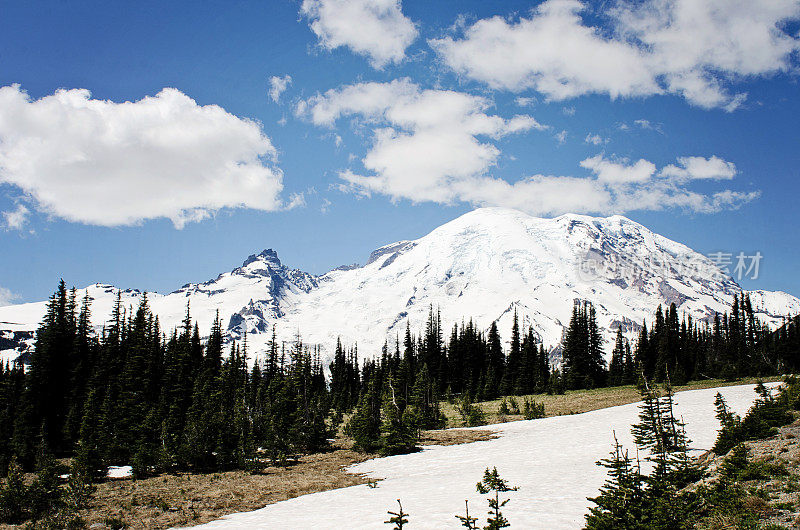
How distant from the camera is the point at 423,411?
44750 millimetres

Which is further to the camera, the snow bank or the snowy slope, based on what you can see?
the snow bank

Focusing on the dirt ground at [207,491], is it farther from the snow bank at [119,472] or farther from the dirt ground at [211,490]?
the snow bank at [119,472]

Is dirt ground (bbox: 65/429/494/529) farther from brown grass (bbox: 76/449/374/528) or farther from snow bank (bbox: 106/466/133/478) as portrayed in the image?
snow bank (bbox: 106/466/133/478)

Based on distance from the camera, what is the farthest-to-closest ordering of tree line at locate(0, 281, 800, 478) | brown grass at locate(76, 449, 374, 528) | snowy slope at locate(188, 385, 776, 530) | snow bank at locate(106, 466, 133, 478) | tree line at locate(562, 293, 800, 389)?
tree line at locate(562, 293, 800, 389) → tree line at locate(0, 281, 800, 478) → snow bank at locate(106, 466, 133, 478) → brown grass at locate(76, 449, 374, 528) → snowy slope at locate(188, 385, 776, 530)

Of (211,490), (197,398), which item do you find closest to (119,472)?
(197,398)

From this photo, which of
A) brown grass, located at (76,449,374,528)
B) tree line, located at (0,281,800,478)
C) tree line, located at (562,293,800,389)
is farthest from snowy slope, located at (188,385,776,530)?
tree line, located at (562,293,800,389)

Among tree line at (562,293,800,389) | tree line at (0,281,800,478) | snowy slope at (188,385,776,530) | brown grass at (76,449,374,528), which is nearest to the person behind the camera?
snowy slope at (188,385,776,530)

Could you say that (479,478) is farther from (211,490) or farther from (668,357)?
(668,357)

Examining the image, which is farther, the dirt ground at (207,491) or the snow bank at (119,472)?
the snow bank at (119,472)

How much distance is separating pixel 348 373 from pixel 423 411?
70.2 m

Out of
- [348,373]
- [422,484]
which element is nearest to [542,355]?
[348,373]

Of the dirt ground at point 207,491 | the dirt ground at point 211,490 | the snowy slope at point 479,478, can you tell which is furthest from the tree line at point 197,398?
the snowy slope at point 479,478

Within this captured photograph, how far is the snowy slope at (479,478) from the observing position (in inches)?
585

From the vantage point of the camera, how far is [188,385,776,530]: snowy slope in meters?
14.9
